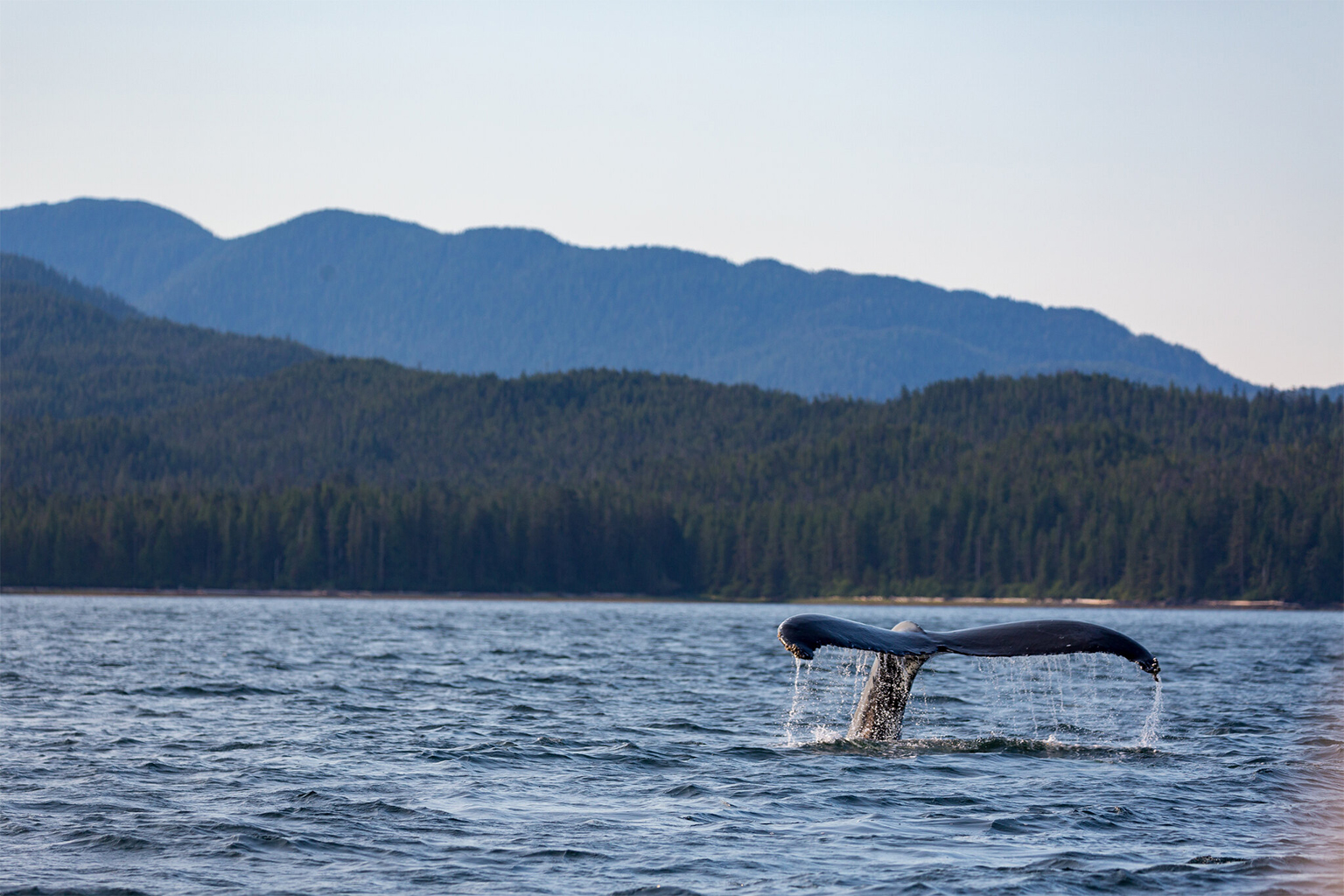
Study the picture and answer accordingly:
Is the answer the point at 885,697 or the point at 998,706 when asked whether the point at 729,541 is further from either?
the point at 885,697

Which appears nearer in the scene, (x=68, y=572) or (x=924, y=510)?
(x=68, y=572)

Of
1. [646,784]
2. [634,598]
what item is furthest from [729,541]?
[646,784]

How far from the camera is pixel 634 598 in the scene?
605 ft

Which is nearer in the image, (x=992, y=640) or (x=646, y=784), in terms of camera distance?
(x=992, y=640)

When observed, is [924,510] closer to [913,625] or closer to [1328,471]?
[1328,471]

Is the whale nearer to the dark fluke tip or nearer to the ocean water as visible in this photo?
the dark fluke tip

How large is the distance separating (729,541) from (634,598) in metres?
14.5

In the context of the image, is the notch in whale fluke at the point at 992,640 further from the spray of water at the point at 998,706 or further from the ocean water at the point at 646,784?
the ocean water at the point at 646,784

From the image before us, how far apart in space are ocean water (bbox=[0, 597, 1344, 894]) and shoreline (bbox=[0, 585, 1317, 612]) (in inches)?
4811

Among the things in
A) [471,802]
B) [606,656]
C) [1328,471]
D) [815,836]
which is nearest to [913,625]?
[815,836]

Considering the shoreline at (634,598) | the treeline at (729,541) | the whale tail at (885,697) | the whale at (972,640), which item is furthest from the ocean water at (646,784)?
the treeline at (729,541)

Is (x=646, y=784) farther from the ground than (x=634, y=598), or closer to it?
closer to it

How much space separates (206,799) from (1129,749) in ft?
53.8

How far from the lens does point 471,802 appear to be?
2173 centimetres
